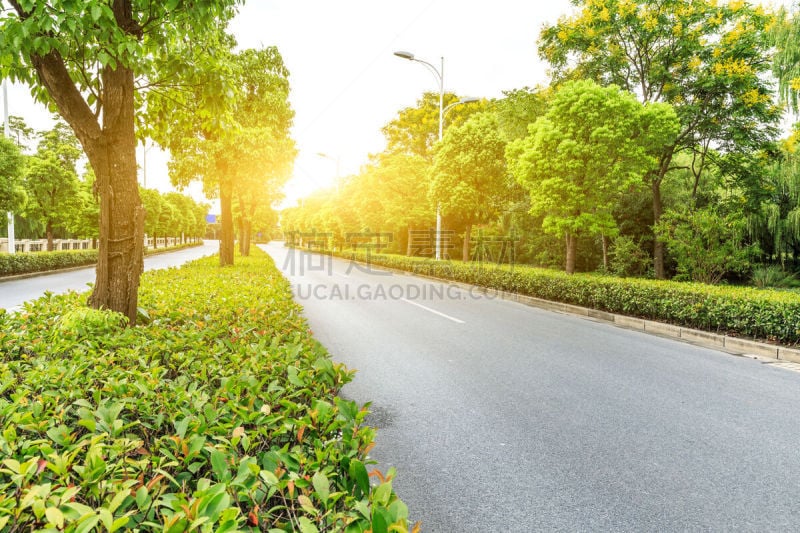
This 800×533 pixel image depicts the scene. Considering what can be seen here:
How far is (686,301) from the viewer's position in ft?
26.9

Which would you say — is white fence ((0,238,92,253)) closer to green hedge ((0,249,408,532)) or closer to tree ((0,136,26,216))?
tree ((0,136,26,216))

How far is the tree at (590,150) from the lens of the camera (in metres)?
12.3

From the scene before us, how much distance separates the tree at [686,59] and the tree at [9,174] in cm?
2169

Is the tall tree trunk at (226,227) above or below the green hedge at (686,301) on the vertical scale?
above

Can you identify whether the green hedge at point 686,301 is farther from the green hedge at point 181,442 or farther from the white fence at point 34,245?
the white fence at point 34,245

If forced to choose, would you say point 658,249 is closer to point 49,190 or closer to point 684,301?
point 684,301

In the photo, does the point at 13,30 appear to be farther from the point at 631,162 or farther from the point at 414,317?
the point at 631,162

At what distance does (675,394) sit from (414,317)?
5441 mm

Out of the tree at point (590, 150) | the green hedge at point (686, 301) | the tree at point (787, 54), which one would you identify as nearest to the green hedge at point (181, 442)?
the green hedge at point (686, 301)

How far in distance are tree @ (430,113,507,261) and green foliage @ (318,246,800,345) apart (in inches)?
269

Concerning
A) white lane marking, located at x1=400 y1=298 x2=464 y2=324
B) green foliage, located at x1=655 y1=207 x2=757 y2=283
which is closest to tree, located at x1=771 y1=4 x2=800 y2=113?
green foliage, located at x1=655 y1=207 x2=757 y2=283

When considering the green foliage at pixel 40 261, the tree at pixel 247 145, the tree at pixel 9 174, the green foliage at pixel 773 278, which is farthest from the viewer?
the tree at pixel 9 174

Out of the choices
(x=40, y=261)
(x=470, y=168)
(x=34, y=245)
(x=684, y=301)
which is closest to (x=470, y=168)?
(x=470, y=168)

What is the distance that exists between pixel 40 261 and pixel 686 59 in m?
27.3
